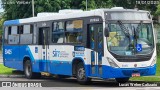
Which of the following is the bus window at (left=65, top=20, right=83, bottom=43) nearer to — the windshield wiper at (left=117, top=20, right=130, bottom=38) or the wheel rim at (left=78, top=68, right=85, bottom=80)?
the wheel rim at (left=78, top=68, right=85, bottom=80)

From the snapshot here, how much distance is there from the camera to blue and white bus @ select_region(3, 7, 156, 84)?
18.6 m

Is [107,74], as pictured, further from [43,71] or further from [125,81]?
[43,71]

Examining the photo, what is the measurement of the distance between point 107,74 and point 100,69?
53cm

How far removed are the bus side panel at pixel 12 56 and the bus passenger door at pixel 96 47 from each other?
25.4 feet

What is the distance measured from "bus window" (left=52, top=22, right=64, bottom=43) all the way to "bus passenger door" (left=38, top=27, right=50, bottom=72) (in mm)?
772

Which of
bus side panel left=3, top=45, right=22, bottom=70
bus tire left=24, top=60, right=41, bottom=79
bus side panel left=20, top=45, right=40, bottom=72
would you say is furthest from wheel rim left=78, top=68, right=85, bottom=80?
bus side panel left=3, top=45, right=22, bottom=70

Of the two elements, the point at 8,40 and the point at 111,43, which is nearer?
the point at 111,43

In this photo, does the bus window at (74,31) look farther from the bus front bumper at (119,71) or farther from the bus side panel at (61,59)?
the bus front bumper at (119,71)

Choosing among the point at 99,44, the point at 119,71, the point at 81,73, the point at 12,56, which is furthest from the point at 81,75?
the point at 12,56

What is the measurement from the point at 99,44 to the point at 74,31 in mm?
2080

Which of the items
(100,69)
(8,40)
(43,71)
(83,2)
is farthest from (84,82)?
(83,2)

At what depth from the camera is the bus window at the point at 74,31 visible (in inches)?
803

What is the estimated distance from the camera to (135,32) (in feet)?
62.4

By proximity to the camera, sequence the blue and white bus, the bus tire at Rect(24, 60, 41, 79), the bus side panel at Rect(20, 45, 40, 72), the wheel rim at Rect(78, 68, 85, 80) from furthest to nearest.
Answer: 1. the bus tire at Rect(24, 60, 41, 79)
2. the bus side panel at Rect(20, 45, 40, 72)
3. the wheel rim at Rect(78, 68, 85, 80)
4. the blue and white bus
